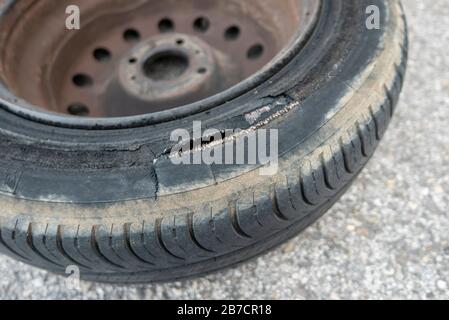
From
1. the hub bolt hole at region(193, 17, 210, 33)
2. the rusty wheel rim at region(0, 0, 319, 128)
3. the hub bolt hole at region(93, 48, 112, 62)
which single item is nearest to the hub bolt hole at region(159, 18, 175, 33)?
the rusty wheel rim at region(0, 0, 319, 128)

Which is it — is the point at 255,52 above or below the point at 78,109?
above

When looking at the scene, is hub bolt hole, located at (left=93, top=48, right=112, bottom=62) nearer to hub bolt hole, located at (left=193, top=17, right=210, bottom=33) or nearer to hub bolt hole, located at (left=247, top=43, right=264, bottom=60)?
hub bolt hole, located at (left=193, top=17, right=210, bottom=33)

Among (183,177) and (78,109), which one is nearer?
(183,177)

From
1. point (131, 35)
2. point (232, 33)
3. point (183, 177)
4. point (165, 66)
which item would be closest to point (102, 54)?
point (131, 35)

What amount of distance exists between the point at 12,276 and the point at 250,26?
4.59 ft

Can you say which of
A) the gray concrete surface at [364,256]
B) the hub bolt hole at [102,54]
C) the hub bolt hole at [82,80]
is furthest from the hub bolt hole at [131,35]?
the gray concrete surface at [364,256]

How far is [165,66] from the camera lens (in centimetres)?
234

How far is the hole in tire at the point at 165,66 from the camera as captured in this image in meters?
2.23

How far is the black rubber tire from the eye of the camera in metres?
1.41

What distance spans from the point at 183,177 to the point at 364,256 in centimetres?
92

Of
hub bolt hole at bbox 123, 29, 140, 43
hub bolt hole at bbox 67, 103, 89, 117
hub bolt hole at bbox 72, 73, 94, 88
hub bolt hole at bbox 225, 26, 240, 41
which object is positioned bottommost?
hub bolt hole at bbox 67, 103, 89, 117

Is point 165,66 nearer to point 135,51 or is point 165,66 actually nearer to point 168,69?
point 168,69

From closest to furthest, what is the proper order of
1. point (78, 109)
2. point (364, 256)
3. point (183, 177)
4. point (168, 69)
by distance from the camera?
point (183, 177)
point (364, 256)
point (78, 109)
point (168, 69)

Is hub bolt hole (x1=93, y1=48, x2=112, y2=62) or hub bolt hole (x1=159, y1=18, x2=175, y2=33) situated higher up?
hub bolt hole (x1=159, y1=18, x2=175, y2=33)
